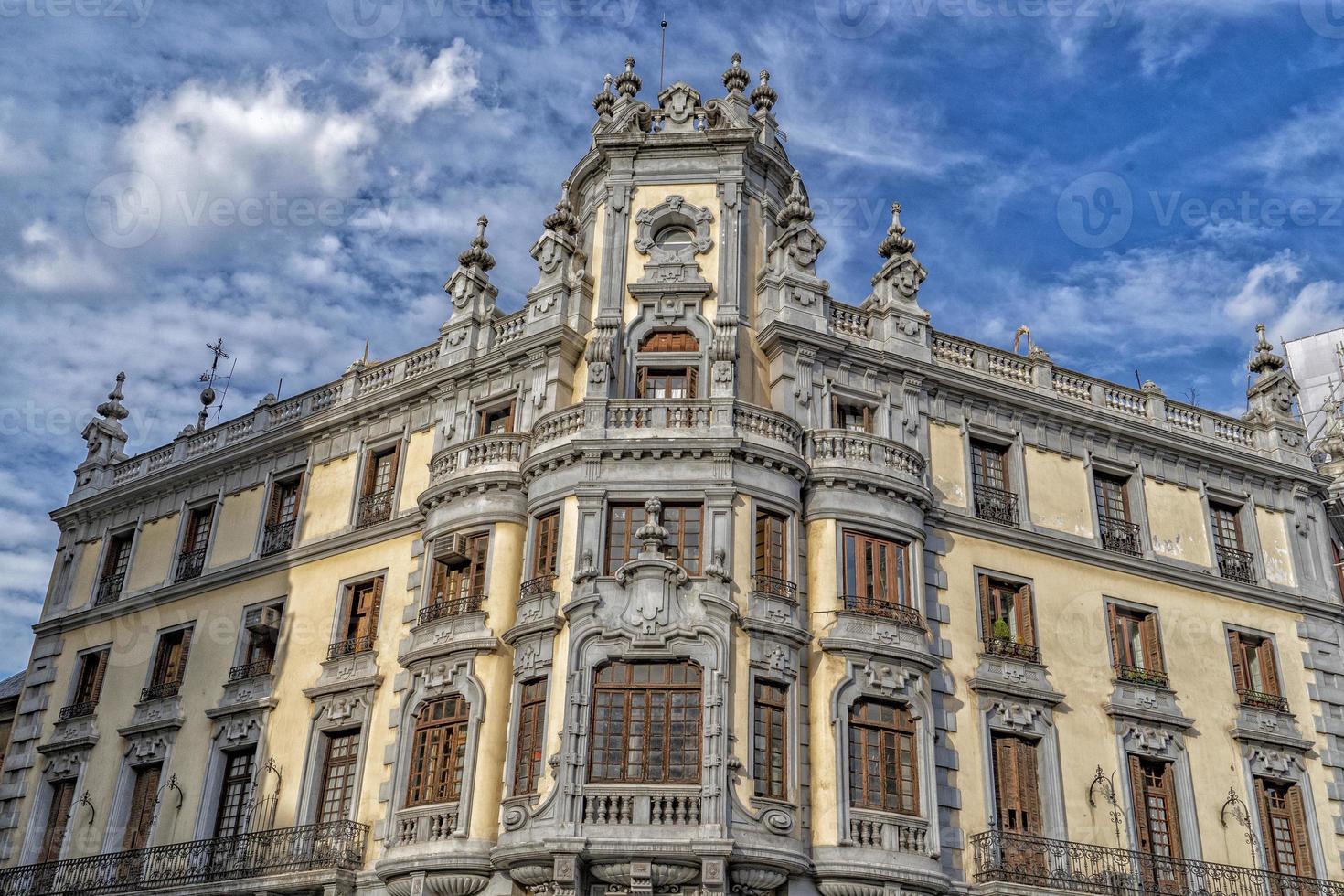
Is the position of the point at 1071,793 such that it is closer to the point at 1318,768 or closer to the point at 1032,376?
the point at 1318,768

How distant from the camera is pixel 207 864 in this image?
105 ft

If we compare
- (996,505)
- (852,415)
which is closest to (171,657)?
(852,415)

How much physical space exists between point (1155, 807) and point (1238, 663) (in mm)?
5123

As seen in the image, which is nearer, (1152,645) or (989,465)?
(1152,645)

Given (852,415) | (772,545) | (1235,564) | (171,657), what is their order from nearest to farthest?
(772,545)
(852,415)
(1235,564)
(171,657)

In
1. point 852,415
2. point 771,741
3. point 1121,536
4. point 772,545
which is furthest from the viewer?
point 1121,536

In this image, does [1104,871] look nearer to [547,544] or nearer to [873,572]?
[873,572]

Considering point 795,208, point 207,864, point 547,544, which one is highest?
point 795,208

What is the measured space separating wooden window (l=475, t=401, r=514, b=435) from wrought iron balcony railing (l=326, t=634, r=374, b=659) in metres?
5.81

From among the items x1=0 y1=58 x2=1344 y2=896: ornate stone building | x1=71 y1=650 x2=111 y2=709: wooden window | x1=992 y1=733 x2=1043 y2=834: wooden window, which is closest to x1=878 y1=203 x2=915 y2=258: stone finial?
x1=0 y1=58 x2=1344 y2=896: ornate stone building

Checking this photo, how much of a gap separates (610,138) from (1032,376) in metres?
12.6

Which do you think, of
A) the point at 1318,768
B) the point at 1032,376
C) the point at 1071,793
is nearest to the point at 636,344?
the point at 1032,376

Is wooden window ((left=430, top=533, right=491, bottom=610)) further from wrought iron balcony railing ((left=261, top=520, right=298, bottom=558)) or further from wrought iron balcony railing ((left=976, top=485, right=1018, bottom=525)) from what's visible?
wrought iron balcony railing ((left=976, top=485, right=1018, bottom=525))

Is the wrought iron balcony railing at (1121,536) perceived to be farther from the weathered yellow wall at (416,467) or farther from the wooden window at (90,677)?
the wooden window at (90,677)
